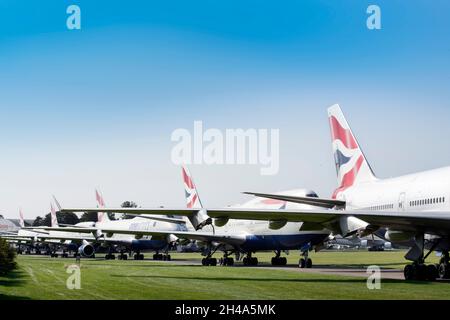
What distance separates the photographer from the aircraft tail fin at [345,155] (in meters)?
36.1

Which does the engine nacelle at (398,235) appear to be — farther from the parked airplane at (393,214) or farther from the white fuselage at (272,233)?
the white fuselage at (272,233)

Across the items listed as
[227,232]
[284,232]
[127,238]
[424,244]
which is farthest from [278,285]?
[127,238]

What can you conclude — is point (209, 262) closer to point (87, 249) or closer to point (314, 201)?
point (314, 201)

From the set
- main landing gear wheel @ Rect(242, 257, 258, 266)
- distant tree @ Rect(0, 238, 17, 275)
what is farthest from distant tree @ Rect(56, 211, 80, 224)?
distant tree @ Rect(0, 238, 17, 275)

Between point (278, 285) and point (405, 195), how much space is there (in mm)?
8821

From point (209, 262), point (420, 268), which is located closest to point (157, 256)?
point (209, 262)

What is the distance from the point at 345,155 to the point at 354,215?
44.8 ft

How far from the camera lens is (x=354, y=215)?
2444 centimetres

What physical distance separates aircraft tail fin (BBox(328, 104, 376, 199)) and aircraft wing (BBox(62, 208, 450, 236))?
24.7ft

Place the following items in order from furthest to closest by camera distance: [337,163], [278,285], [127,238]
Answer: [127,238], [337,163], [278,285]

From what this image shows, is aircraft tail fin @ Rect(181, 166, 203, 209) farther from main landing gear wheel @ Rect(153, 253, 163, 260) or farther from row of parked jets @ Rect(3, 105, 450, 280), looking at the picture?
row of parked jets @ Rect(3, 105, 450, 280)

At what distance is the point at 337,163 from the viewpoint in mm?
38531
